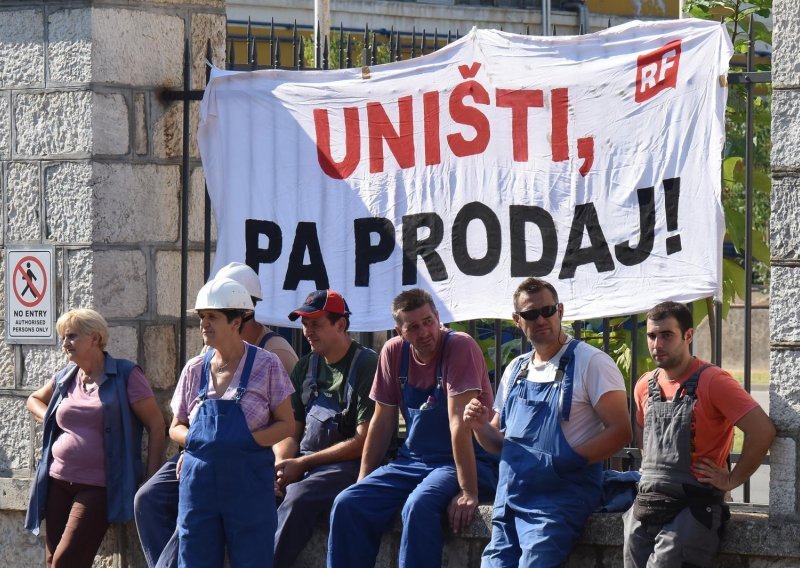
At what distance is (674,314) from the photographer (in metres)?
5.67

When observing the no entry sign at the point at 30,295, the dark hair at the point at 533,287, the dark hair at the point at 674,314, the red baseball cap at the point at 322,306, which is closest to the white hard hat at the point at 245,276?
the red baseball cap at the point at 322,306

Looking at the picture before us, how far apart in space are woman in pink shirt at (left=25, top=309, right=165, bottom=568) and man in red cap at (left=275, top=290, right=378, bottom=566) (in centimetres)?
79

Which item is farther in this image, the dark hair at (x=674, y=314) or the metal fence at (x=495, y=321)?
the metal fence at (x=495, y=321)

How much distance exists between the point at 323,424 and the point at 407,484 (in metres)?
0.56

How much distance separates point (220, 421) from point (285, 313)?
56.2 inches

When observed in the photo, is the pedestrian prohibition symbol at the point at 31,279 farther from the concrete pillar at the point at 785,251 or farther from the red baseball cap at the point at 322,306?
the concrete pillar at the point at 785,251

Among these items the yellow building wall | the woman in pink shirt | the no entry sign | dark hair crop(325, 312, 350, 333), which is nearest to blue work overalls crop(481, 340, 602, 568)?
dark hair crop(325, 312, 350, 333)

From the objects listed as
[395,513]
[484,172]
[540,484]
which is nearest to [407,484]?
[395,513]

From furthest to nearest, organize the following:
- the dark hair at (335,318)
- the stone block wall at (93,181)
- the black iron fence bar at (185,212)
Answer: the black iron fence bar at (185,212) < the stone block wall at (93,181) < the dark hair at (335,318)

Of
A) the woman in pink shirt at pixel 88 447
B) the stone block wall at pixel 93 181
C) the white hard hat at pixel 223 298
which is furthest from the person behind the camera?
the stone block wall at pixel 93 181

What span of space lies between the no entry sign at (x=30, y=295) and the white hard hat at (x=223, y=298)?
5.11 feet

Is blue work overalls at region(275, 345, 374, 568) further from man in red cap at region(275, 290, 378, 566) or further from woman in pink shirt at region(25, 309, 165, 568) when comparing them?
woman in pink shirt at region(25, 309, 165, 568)

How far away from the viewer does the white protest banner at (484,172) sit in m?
6.64

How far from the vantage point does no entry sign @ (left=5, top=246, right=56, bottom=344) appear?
24.7ft
